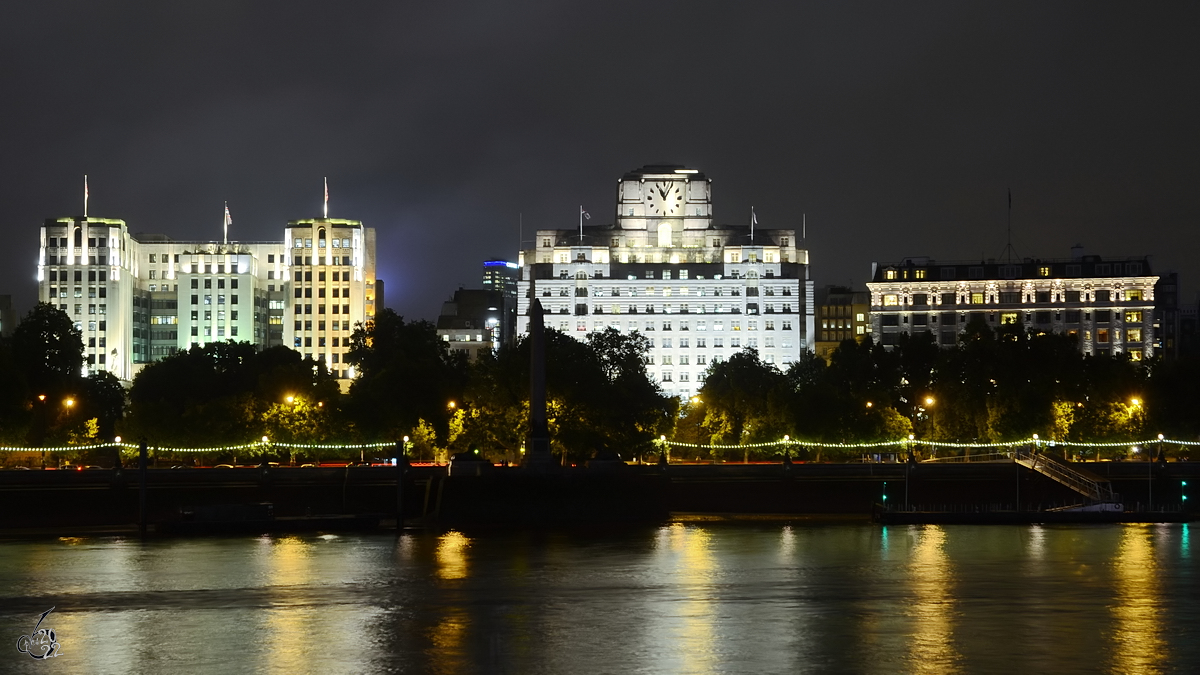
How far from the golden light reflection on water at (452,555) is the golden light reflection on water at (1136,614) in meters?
24.2

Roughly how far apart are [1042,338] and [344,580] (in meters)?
87.2

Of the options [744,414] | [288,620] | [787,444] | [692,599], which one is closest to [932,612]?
[692,599]

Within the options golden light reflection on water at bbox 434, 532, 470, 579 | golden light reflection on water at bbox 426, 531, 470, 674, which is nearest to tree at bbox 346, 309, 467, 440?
golden light reflection on water at bbox 434, 532, 470, 579

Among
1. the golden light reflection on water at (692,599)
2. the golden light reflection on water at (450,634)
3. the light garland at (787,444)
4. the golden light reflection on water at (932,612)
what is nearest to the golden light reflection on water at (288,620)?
the golden light reflection on water at (450,634)

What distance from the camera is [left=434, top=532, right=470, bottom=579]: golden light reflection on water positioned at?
61031 millimetres

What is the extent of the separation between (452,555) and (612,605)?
21.0 meters

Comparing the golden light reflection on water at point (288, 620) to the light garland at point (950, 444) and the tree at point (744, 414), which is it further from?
the tree at point (744, 414)

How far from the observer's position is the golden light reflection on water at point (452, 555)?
200 feet

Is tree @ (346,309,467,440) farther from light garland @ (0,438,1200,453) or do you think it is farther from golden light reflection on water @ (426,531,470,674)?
golden light reflection on water @ (426,531,470,674)

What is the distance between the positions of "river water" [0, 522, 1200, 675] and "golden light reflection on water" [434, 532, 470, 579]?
10.3 inches

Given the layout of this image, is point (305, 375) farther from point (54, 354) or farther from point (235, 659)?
point (235, 659)

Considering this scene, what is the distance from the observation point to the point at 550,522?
92625mm

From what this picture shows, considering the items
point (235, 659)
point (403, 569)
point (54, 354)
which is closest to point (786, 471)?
point (403, 569)

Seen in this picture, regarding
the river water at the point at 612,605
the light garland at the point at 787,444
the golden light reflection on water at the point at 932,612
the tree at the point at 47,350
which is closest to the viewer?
the golden light reflection on water at the point at 932,612
